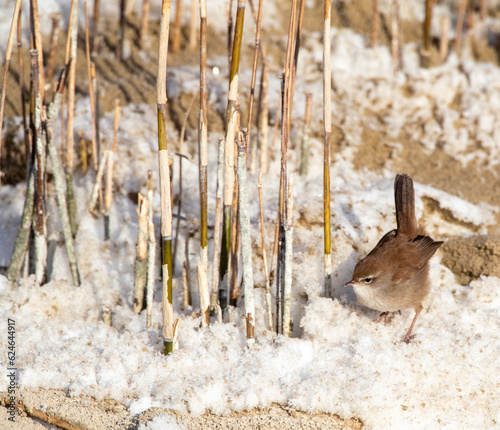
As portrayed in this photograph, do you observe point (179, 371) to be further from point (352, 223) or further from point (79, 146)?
point (79, 146)

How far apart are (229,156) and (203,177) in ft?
0.40

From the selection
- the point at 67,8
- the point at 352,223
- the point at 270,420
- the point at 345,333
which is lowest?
the point at 270,420

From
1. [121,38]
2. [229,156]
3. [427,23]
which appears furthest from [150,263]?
[427,23]

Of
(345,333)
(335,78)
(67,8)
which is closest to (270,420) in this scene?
(345,333)

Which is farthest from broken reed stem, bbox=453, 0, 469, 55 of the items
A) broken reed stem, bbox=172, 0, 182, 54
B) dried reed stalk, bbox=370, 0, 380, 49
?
broken reed stem, bbox=172, 0, 182, 54

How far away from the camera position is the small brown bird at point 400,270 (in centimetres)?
219

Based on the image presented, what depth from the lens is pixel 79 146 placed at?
9.80 ft

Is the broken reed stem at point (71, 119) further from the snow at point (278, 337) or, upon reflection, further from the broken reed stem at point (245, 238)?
the broken reed stem at point (245, 238)

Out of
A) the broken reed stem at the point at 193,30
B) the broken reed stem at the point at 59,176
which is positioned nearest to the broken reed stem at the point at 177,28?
the broken reed stem at the point at 193,30

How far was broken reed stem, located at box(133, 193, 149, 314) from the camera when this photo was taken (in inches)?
85.4

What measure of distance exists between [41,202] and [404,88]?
2.55m

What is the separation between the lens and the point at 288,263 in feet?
6.87

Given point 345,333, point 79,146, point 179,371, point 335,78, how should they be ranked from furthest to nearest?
1. point 335,78
2. point 79,146
3. point 345,333
4. point 179,371

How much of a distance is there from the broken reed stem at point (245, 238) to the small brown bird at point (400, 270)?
1.43ft
